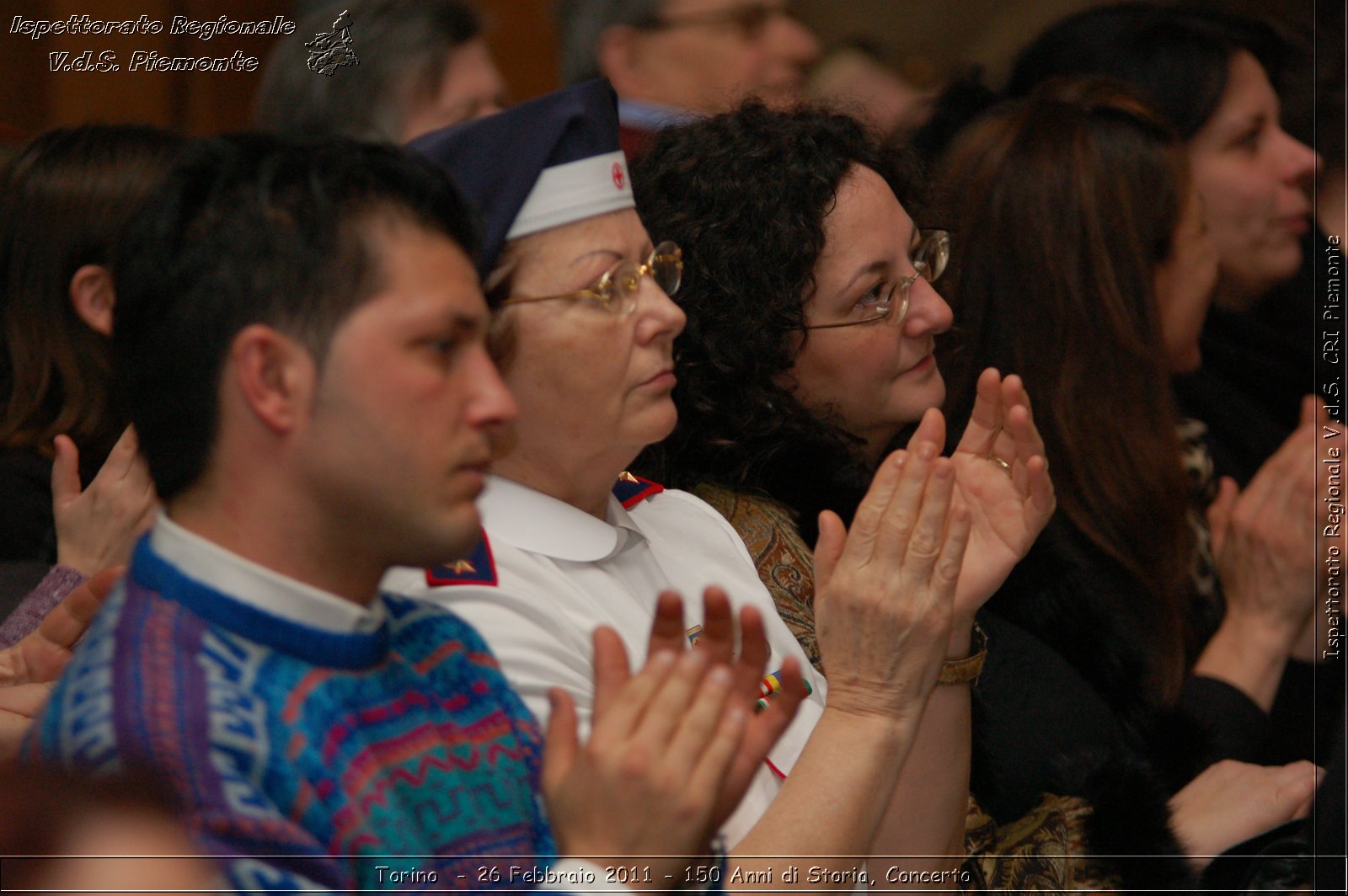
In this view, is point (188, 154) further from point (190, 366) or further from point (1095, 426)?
point (1095, 426)

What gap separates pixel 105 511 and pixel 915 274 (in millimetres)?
1260

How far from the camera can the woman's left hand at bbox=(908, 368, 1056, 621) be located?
6.02ft

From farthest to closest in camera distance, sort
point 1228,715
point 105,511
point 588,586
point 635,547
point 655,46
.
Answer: point 655,46 < point 1228,715 < point 105,511 < point 635,547 < point 588,586

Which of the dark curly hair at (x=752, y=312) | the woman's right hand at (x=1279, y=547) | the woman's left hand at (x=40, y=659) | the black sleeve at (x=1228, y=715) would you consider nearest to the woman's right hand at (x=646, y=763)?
the woman's left hand at (x=40, y=659)

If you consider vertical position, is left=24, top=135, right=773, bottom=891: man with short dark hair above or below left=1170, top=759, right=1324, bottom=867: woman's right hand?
above

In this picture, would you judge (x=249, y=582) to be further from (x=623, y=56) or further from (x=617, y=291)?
(x=623, y=56)

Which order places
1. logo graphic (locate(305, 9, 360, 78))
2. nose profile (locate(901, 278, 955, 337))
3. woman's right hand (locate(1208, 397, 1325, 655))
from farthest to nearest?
logo graphic (locate(305, 9, 360, 78))
woman's right hand (locate(1208, 397, 1325, 655))
nose profile (locate(901, 278, 955, 337))

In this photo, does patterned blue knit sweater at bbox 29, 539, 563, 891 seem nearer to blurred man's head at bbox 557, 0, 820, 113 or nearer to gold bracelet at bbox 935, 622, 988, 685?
gold bracelet at bbox 935, 622, 988, 685

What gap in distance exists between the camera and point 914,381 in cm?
232

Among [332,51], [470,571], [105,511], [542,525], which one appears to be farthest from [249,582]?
[332,51]

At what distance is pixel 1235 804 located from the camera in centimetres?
214

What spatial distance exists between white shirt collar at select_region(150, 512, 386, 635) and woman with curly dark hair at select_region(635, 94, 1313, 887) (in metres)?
1.02

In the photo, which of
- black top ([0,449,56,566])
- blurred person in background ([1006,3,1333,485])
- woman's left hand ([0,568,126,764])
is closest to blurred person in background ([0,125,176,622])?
black top ([0,449,56,566])

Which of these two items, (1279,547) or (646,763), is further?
(1279,547)
